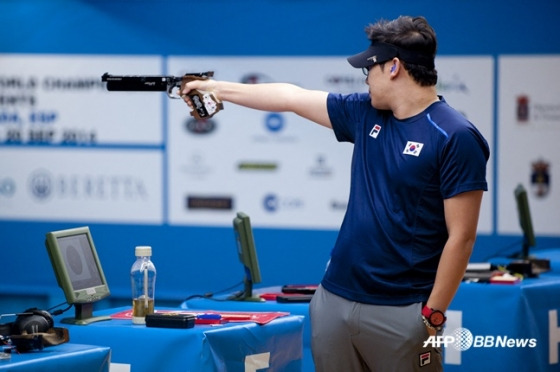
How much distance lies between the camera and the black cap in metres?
2.79

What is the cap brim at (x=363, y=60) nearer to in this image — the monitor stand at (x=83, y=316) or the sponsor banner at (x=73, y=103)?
the monitor stand at (x=83, y=316)

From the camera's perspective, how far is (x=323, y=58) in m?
6.35

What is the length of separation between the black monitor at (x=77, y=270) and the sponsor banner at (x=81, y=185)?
10.6ft

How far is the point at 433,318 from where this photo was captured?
8.82 feet

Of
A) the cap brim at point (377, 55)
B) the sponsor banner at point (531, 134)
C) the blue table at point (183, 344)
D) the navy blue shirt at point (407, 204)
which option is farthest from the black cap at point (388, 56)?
the sponsor banner at point (531, 134)

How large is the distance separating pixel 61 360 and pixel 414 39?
49.7 inches

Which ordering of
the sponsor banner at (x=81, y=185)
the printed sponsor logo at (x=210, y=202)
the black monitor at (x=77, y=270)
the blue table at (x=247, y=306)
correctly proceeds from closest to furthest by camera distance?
the black monitor at (x=77, y=270) → the blue table at (x=247, y=306) → the printed sponsor logo at (x=210, y=202) → the sponsor banner at (x=81, y=185)

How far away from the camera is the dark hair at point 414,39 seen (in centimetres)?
279

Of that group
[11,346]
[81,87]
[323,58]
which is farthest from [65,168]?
[11,346]

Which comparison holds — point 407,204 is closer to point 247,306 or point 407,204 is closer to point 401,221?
point 401,221

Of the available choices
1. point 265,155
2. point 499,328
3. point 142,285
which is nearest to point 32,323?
point 142,285

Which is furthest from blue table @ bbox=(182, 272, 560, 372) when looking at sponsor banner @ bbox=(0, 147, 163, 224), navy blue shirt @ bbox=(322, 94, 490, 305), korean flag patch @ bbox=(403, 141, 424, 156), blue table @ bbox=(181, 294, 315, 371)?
sponsor banner @ bbox=(0, 147, 163, 224)

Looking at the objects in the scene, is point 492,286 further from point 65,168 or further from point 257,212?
point 65,168

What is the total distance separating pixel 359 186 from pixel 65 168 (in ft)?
14.0
